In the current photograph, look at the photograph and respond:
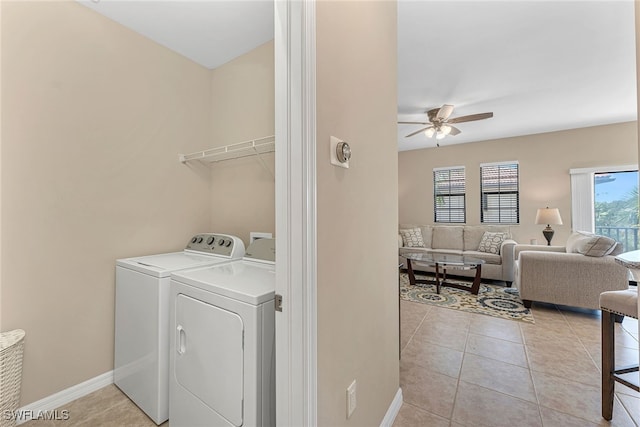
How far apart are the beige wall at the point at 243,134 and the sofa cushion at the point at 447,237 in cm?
416

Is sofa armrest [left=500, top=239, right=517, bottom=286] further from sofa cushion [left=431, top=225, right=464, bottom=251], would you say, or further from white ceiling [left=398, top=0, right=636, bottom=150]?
white ceiling [left=398, top=0, right=636, bottom=150]

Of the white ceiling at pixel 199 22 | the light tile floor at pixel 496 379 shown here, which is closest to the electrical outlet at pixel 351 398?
the light tile floor at pixel 496 379

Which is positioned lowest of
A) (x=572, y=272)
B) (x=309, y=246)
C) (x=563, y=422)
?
(x=563, y=422)

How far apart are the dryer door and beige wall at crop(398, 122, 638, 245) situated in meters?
5.52

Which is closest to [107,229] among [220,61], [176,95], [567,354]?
[176,95]

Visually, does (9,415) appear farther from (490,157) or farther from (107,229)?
(490,157)

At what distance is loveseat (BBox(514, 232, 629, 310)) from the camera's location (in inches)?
110

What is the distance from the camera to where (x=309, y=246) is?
875mm

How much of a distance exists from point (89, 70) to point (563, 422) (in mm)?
3533

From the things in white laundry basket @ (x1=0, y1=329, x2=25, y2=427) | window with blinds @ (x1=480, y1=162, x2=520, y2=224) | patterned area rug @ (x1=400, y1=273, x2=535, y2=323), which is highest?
window with blinds @ (x1=480, y1=162, x2=520, y2=224)

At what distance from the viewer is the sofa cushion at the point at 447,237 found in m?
5.11

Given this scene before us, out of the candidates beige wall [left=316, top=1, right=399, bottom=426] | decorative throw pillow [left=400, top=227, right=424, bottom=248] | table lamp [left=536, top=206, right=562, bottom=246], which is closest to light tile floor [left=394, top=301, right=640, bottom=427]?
beige wall [left=316, top=1, right=399, bottom=426]

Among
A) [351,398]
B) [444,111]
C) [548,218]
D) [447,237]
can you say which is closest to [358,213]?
[351,398]

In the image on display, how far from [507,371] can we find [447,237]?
137 inches
